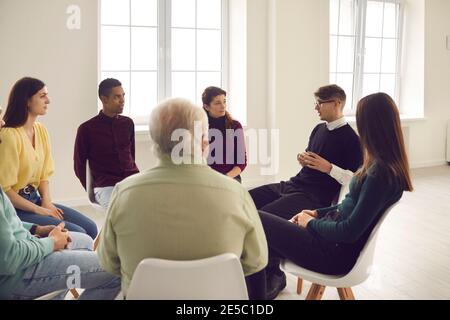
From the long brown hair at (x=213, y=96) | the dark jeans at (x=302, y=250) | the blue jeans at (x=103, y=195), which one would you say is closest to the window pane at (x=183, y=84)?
the long brown hair at (x=213, y=96)

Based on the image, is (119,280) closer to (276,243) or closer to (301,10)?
(276,243)

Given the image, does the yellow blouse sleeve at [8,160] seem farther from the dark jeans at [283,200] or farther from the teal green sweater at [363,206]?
the teal green sweater at [363,206]

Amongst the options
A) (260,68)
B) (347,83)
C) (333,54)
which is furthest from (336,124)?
(347,83)

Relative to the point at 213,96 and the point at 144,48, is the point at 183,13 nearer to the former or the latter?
the point at 144,48

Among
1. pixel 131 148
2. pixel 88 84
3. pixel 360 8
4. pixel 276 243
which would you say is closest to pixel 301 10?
pixel 360 8

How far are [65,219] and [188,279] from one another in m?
1.58

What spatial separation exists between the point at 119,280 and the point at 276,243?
70cm

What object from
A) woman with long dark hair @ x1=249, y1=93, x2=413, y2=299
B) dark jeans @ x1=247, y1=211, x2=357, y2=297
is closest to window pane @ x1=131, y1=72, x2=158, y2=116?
dark jeans @ x1=247, y1=211, x2=357, y2=297

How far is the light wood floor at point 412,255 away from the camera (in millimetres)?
2824

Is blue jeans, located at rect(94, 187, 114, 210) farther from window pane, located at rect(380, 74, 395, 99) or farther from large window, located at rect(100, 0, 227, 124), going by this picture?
window pane, located at rect(380, 74, 395, 99)

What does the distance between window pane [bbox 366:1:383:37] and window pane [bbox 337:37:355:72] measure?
36 cm

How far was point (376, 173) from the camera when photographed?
1.95 meters

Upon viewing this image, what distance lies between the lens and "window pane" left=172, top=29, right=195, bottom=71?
17.8 ft

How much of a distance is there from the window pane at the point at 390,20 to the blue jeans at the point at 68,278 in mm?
6107
